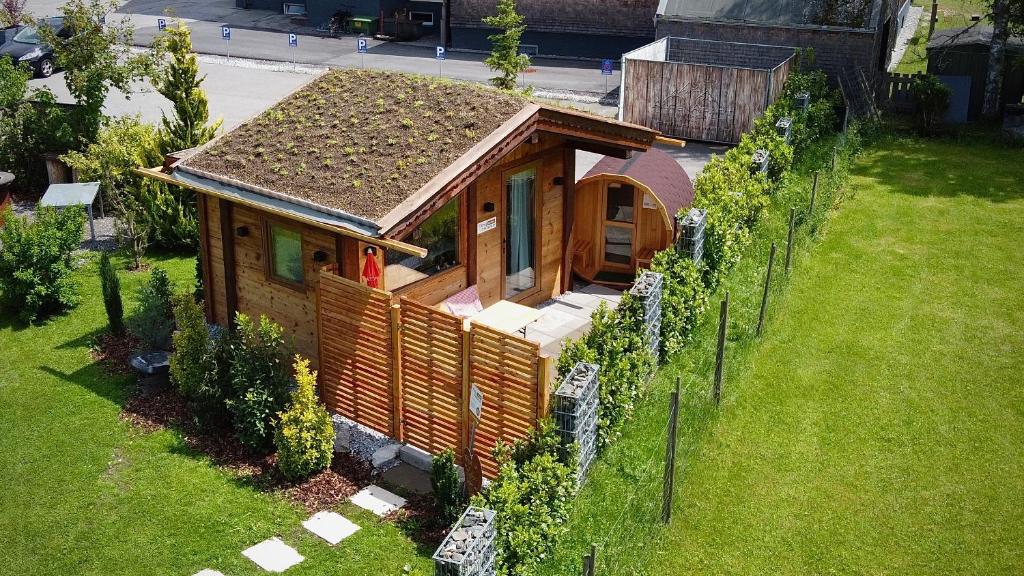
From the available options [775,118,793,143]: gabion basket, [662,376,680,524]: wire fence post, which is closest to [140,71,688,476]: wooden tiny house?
[662,376,680,524]: wire fence post

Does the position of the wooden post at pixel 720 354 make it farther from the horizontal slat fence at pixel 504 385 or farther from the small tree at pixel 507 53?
the small tree at pixel 507 53

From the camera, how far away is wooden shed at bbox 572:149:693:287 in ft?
60.1

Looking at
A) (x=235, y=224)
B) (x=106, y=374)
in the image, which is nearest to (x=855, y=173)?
(x=235, y=224)

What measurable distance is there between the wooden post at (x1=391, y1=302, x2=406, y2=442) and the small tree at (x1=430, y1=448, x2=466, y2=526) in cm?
173

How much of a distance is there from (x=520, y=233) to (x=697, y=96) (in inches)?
525

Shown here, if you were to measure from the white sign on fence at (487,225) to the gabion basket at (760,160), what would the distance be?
21.1ft

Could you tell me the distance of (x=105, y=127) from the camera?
24891 millimetres

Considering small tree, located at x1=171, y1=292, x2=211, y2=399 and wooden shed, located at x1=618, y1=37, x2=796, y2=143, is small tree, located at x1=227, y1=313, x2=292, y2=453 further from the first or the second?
wooden shed, located at x1=618, y1=37, x2=796, y2=143

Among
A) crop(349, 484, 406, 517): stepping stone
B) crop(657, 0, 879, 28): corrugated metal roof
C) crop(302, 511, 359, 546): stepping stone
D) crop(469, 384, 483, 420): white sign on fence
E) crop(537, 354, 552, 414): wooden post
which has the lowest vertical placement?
crop(302, 511, 359, 546): stepping stone

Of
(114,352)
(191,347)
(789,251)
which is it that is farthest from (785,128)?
(114,352)

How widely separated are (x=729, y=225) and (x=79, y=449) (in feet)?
35.1

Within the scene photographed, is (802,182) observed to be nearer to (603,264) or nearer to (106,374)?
(603,264)

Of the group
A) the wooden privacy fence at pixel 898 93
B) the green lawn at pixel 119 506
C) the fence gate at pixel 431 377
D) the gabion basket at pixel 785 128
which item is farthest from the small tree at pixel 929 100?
the green lawn at pixel 119 506

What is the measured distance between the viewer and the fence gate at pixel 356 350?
521 inches
